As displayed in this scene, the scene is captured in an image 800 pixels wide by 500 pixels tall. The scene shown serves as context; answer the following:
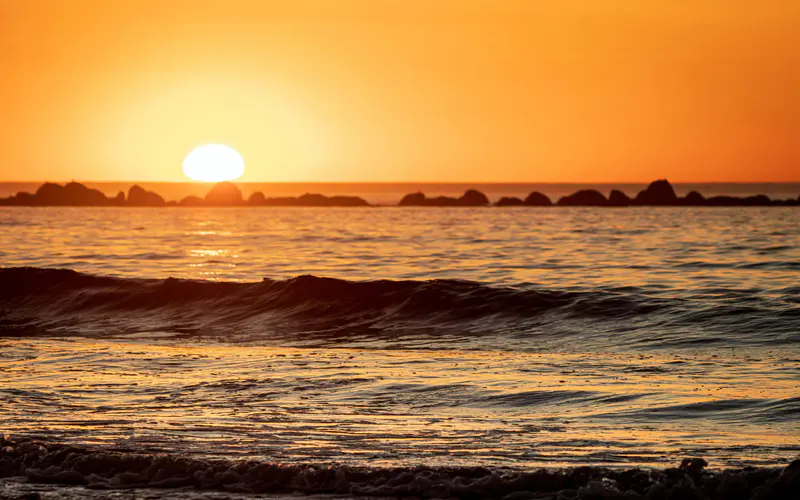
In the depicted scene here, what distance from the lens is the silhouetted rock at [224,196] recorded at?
535 ft

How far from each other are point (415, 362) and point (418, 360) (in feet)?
0.94

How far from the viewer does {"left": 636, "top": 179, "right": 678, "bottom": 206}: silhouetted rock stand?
13962cm

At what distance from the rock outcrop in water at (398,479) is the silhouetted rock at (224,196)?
512 ft

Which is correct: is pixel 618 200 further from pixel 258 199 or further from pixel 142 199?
pixel 142 199

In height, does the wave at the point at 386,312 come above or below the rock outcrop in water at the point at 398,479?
below

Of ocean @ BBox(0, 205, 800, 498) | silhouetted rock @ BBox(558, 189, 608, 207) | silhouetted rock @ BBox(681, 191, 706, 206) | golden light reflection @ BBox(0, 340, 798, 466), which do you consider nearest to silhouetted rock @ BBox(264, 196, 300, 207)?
silhouetted rock @ BBox(558, 189, 608, 207)

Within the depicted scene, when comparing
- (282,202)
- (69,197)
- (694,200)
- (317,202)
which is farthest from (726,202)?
(69,197)

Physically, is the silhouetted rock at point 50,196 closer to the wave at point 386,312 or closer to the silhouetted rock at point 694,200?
the silhouetted rock at point 694,200

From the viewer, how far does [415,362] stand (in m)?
15.0

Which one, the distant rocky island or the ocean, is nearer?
the ocean

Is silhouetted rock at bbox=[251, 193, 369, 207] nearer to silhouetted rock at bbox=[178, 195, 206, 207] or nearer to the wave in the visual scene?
silhouetted rock at bbox=[178, 195, 206, 207]

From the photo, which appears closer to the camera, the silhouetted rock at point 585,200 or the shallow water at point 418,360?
the shallow water at point 418,360

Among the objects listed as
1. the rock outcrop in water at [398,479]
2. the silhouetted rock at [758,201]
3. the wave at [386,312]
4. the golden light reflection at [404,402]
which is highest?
the silhouetted rock at [758,201]

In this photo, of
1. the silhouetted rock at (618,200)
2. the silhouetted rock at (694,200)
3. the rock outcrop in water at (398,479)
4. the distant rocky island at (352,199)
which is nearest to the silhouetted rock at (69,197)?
the distant rocky island at (352,199)
